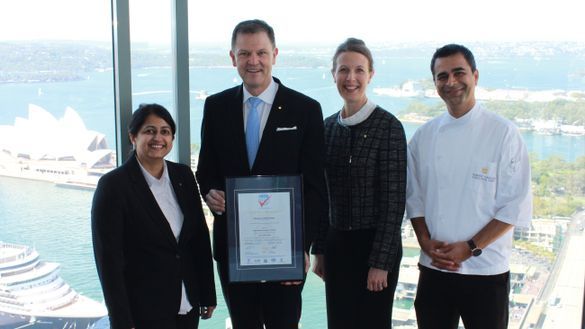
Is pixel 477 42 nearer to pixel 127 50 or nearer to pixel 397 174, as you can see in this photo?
pixel 397 174

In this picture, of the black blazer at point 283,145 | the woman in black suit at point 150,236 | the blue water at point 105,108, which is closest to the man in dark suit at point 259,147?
the black blazer at point 283,145

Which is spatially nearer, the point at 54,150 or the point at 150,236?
the point at 150,236

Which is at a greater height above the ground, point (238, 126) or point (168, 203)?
point (238, 126)

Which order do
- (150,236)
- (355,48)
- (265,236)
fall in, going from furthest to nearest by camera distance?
(355,48) < (265,236) < (150,236)

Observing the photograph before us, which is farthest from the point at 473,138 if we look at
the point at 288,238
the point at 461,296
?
the point at 288,238

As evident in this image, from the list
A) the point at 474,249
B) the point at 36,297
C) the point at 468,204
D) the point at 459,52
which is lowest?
the point at 36,297

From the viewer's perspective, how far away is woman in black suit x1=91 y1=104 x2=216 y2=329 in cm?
243

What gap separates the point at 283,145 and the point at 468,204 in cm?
87

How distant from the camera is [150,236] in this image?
2.50 metres

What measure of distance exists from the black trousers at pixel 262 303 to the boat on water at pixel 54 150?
1057 millimetres

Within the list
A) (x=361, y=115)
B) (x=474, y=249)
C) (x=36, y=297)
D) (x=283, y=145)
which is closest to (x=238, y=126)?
(x=283, y=145)

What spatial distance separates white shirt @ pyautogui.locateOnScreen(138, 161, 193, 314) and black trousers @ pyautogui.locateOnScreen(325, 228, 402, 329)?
69 cm

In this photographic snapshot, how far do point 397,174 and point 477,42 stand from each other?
4.03ft

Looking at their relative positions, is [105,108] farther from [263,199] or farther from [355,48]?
[355,48]
